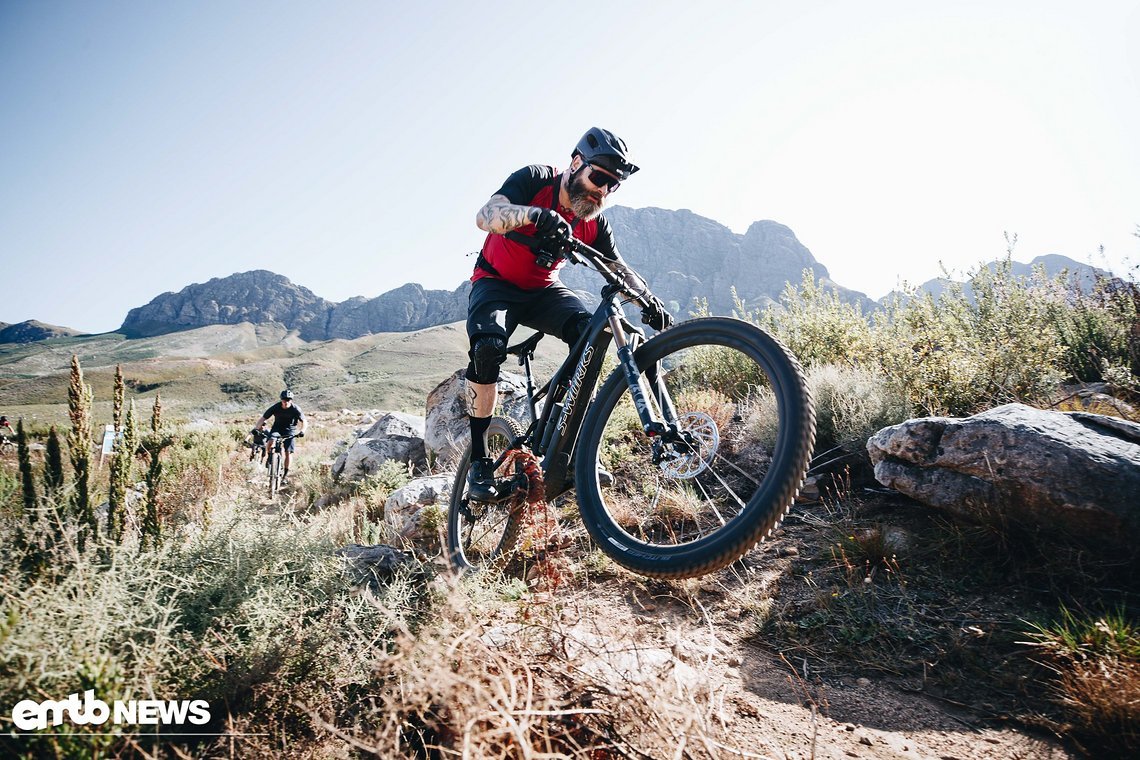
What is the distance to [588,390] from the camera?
3.29 meters

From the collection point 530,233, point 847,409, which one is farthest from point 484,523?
point 847,409

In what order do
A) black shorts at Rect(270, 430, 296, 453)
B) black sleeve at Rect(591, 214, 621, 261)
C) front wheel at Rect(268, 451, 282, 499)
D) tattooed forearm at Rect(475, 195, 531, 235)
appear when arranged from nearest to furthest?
tattooed forearm at Rect(475, 195, 531, 235), black sleeve at Rect(591, 214, 621, 261), front wheel at Rect(268, 451, 282, 499), black shorts at Rect(270, 430, 296, 453)

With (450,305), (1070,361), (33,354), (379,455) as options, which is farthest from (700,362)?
(33,354)

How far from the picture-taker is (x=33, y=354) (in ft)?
Result: 536

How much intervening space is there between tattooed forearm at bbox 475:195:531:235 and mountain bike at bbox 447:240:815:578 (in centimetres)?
38

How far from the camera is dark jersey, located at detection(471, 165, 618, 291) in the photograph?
136 inches

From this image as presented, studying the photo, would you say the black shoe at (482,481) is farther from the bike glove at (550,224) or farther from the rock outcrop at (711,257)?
the rock outcrop at (711,257)

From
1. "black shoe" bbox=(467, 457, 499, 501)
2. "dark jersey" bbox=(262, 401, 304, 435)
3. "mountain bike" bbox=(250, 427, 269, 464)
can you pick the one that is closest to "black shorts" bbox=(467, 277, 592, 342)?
"black shoe" bbox=(467, 457, 499, 501)

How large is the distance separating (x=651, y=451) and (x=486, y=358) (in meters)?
1.43

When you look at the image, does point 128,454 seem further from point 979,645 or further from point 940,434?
point 940,434

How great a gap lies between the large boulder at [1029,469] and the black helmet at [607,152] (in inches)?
120

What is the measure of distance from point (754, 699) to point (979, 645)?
1.38 m

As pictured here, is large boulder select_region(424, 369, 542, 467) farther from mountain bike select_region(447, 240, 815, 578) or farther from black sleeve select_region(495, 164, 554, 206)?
black sleeve select_region(495, 164, 554, 206)

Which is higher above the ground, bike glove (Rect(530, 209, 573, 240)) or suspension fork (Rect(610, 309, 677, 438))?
bike glove (Rect(530, 209, 573, 240))
